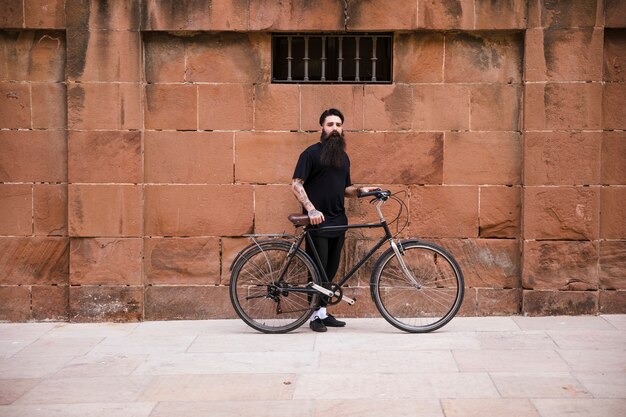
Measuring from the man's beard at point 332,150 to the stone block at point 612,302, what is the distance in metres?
2.89

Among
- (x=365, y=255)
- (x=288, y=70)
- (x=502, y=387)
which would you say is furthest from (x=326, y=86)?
(x=502, y=387)

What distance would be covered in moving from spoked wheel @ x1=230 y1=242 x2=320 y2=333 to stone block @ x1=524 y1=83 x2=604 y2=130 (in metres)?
2.63

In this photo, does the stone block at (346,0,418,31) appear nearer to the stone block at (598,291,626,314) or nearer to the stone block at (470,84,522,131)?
the stone block at (470,84,522,131)

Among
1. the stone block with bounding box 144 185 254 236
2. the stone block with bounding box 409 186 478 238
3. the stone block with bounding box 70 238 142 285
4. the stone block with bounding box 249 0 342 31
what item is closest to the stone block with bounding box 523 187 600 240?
the stone block with bounding box 409 186 478 238

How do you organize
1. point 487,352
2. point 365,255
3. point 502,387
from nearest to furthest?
point 502,387 < point 487,352 < point 365,255

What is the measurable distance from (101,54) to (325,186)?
8.12ft

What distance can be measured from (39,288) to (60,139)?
57.7 inches

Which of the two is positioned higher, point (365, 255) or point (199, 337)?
point (365, 255)

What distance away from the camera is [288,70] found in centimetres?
836

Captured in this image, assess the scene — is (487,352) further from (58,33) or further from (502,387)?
(58,33)

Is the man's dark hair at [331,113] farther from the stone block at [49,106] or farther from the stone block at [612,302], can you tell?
the stone block at [612,302]

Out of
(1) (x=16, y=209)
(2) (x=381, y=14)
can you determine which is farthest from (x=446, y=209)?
(1) (x=16, y=209)

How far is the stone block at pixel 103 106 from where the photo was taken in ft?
26.7

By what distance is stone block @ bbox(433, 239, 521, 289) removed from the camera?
8.27 meters
